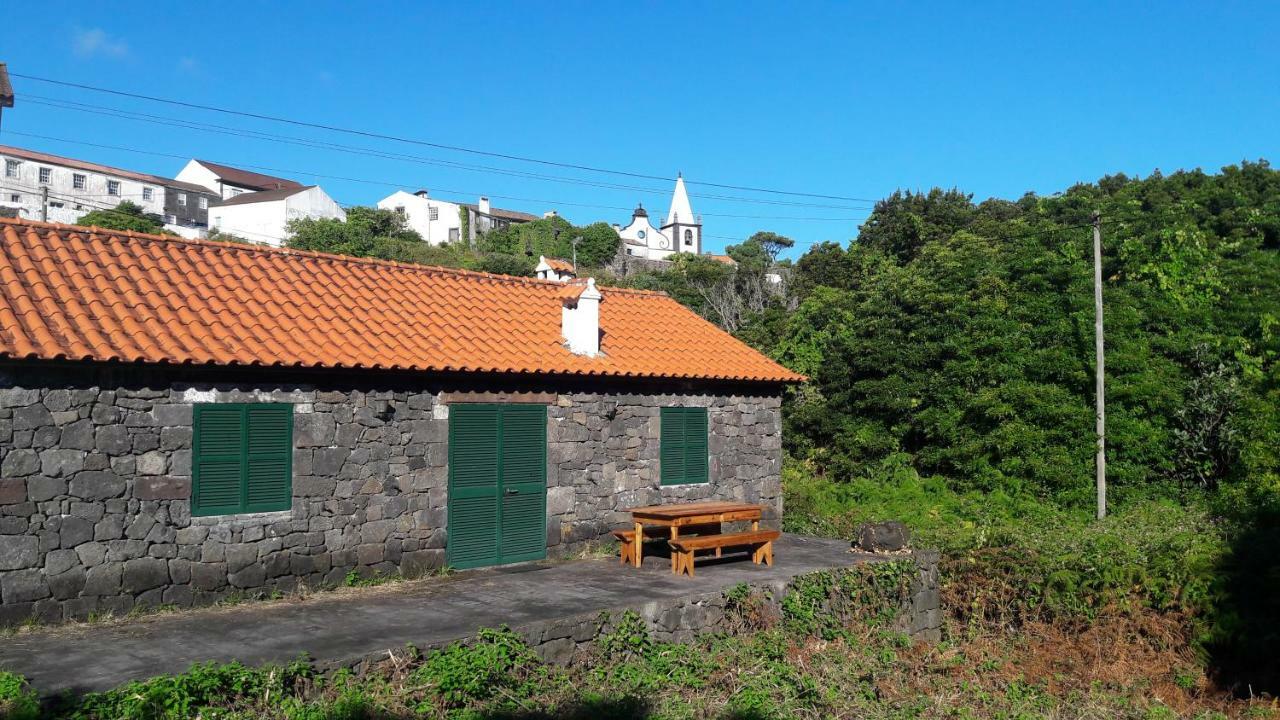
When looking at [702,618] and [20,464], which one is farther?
[702,618]

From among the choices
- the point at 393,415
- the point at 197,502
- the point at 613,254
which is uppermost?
the point at 613,254

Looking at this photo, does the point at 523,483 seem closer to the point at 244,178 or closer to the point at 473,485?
the point at 473,485

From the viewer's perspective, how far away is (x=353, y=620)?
28.2 feet

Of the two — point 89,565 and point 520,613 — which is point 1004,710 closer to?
point 520,613

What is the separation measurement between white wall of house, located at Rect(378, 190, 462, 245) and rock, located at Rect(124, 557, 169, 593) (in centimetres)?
6128

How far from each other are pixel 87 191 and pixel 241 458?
6211 cm

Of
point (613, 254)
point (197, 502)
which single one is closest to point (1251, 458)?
point (197, 502)

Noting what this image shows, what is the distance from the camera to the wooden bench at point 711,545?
11039 mm

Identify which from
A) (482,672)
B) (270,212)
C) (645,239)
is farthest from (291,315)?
(645,239)

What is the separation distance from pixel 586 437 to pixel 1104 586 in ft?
20.4

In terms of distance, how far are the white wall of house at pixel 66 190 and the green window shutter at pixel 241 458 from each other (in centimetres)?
5469

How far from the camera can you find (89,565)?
28.4 ft

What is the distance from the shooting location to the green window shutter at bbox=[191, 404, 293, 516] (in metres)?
9.43

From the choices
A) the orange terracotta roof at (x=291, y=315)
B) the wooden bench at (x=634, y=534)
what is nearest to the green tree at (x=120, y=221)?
the orange terracotta roof at (x=291, y=315)
